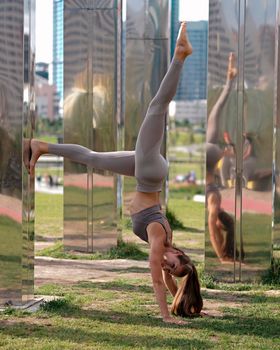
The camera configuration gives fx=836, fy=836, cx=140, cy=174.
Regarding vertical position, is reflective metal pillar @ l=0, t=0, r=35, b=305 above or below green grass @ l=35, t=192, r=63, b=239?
above

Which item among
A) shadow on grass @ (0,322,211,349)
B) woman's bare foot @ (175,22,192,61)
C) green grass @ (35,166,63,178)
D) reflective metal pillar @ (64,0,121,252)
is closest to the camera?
shadow on grass @ (0,322,211,349)

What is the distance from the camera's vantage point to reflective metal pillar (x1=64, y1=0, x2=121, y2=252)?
382 inches

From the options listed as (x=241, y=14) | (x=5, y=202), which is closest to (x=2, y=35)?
(x=5, y=202)

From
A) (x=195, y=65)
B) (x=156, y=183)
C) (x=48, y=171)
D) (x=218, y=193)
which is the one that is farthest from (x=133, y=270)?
(x=48, y=171)

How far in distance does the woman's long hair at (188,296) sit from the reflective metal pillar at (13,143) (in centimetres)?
115

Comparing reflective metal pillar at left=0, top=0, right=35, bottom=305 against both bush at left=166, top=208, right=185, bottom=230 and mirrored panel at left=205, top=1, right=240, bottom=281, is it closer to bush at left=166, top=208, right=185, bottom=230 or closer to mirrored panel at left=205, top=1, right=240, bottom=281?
mirrored panel at left=205, top=1, right=240, bottom=281

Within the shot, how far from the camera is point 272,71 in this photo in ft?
24.3

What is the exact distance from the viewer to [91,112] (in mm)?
9766

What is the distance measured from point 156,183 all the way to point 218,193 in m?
1.31

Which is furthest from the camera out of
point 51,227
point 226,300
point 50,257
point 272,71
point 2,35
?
point 51,227

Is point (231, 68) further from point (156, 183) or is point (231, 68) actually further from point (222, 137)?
point (156, 183)

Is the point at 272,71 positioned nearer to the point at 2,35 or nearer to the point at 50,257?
the point at 2,35

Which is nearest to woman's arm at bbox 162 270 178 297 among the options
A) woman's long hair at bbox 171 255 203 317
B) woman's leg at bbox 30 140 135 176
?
woman's long hair at bbox 171 255 203 317

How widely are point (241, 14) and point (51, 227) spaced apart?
6.18m
